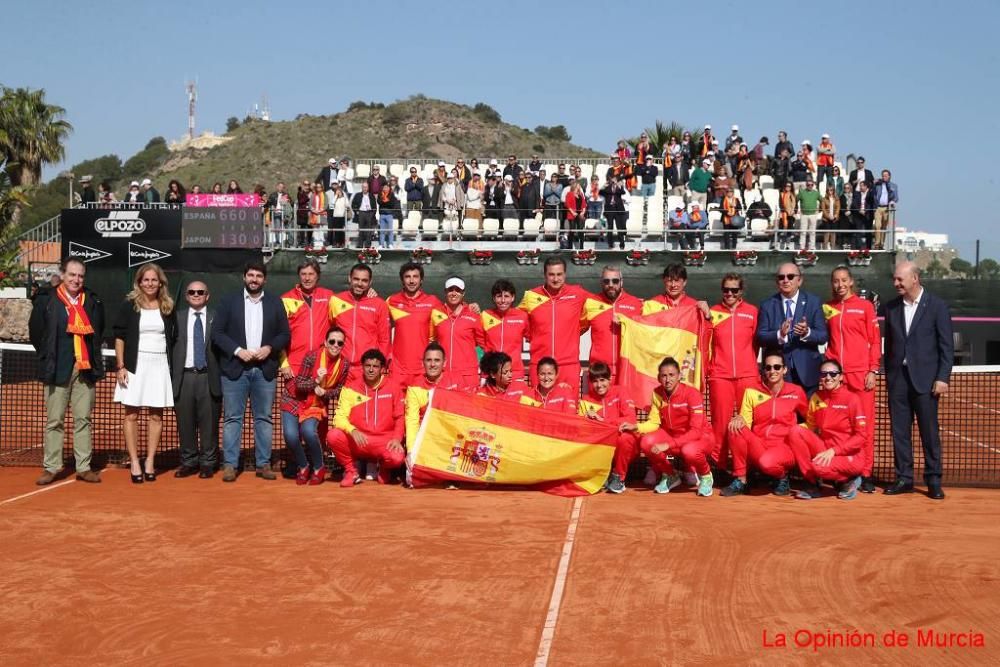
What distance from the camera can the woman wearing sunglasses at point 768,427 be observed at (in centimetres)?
972

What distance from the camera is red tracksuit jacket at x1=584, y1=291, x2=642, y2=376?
10.8 metres

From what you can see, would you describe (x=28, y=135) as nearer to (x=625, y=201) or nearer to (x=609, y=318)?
(x=625, y=201)

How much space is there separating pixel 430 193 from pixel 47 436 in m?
17.2

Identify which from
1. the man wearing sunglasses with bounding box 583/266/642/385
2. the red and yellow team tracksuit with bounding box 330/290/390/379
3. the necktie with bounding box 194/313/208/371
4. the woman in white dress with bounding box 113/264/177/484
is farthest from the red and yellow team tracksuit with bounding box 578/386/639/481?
the woman in white dress with bounding box 113/264/177/484

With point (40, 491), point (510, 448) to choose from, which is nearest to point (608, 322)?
point (510, 448)

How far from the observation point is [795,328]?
9891mm

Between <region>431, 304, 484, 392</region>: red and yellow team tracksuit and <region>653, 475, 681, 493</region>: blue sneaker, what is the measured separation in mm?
2186

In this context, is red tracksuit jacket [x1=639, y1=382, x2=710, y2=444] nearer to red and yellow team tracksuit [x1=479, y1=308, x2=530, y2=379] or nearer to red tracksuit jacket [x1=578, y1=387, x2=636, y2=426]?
red tracksuit jacket [x1=578, y1=387, x2=636, y2=426]

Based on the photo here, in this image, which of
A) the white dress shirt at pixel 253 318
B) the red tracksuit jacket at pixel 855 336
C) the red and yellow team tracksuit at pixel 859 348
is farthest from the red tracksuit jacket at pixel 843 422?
the white dress shirt at pixel 253 318

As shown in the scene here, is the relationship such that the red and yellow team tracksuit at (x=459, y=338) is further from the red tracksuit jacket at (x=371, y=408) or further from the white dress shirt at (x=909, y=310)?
the white dress shirt at (x=909, y=310)

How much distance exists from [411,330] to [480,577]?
425cm

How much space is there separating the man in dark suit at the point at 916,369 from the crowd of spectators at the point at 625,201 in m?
13.3

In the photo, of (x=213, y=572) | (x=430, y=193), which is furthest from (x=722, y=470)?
(x=430, y=193)

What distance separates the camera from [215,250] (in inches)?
905
